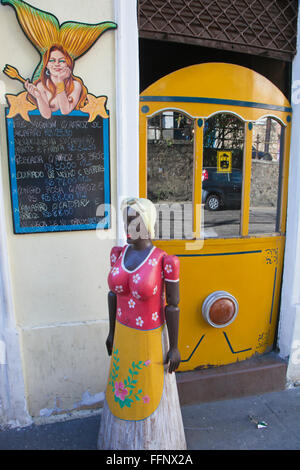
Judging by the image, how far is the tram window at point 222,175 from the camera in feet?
11.2

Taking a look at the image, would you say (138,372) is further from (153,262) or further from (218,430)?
(218,430)

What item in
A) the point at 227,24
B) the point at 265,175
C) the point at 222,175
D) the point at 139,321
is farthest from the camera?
the point at 265,175

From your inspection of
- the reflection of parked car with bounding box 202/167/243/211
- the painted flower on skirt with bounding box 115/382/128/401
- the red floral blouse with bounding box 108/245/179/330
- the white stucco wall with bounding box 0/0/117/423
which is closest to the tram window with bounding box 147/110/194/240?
the reflection of parked car with bounding box 202/167/243/211

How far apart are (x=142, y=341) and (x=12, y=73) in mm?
2306

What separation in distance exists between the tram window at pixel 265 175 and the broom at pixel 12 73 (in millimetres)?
2281

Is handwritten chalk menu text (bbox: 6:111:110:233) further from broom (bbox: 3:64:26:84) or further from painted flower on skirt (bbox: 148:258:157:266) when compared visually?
painted flower on skirt (bbox: 148:258:157:266)

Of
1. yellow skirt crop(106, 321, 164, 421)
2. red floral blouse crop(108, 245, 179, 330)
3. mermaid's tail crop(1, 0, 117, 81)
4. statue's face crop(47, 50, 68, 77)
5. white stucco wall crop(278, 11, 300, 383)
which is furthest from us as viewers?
white stucco wall crop(278, 11, 300, 383)

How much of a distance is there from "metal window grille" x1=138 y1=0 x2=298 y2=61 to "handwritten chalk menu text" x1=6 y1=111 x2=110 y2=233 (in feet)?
3.50

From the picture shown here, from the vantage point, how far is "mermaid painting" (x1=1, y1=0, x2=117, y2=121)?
2.65 meters

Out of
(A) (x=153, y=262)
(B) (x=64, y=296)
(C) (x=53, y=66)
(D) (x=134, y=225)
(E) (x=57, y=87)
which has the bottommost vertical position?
(B) (x=64, y=296)

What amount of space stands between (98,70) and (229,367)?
3.20 metres

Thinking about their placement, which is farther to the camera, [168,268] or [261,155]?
[261,155]

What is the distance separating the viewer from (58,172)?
2.91m

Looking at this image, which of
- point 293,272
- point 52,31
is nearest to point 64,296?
point 52,31
